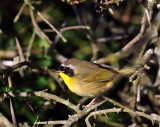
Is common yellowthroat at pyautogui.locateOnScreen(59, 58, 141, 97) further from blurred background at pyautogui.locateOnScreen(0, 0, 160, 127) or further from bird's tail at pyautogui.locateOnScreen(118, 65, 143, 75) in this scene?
blurred background at pyautogui.locateOnScreen(0, 0, 160, 127)

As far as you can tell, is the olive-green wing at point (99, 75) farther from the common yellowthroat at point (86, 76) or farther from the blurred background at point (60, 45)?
the blurred background at point (60, 45)

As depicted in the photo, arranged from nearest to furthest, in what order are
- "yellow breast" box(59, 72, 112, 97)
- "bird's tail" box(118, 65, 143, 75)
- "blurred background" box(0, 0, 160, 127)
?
1. "bird's tail" box(118, 65, 143, 75)
2. "yellow breast" box(59, 72, 112, 97)
3. "blurred background" box(0, 0, 160, 127)

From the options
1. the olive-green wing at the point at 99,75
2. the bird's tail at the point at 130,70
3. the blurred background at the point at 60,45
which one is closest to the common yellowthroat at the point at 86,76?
the olive-green wing at the point at 99,75

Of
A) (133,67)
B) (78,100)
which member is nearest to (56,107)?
(78,100)

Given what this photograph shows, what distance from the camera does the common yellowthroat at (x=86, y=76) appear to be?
3883 mm

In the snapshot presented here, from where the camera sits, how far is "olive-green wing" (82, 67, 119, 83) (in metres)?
3.93

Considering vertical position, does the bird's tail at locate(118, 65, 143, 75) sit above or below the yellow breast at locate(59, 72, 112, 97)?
above

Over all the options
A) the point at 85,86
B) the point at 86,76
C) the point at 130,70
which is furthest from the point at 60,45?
the point at 130,70

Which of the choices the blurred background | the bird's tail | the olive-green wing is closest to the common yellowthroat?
the olive-green wing

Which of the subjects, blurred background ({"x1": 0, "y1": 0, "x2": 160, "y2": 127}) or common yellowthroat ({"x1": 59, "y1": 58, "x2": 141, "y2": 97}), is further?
blurred background ({"x1": 0, "y1": 0, "x2": 160, "y2": 127})

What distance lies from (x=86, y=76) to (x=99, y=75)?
0.21 meters

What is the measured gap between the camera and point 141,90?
179 inches

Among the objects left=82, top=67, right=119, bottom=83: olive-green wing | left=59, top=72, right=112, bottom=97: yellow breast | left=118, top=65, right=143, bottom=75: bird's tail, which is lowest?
left=59, top=72, right=112, bottom=97: yellow breast

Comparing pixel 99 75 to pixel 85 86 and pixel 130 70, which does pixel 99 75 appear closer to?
pixel 85 86
